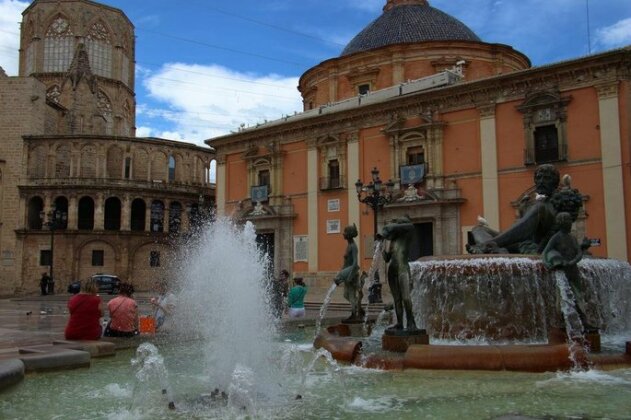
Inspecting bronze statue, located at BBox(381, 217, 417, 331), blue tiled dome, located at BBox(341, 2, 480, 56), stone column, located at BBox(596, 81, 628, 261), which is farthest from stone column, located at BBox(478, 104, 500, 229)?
bronze statue, located at BBox(381, 217, 417, 331)

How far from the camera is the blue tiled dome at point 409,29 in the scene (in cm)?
3094

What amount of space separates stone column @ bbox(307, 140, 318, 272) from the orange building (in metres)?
0.06

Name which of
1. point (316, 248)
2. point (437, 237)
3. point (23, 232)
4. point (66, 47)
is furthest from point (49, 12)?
point (437, 237)

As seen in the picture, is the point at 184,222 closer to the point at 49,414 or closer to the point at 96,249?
the point at 96,249

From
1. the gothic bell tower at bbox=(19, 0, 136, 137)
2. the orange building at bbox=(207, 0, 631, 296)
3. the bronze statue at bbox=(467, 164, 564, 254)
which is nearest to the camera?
the bronze statue at bbox=(467, 164, 564, 254)

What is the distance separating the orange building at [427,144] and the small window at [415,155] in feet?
0.19

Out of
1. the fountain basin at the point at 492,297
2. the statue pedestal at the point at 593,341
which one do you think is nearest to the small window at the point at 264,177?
the fountain basin at the point at 492,297

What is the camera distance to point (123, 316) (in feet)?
29.1

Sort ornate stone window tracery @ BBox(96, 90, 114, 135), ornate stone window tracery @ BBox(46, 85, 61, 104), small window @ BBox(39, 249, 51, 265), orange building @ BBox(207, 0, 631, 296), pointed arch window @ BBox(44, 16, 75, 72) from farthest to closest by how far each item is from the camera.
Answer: pointed arch window @ BBox(44, 16, 75, 72), ornate stone window tracery @ BBox(96, 90, 114, 135), ornate stone window tracery @ BBox(46, 85, 61, 104), small window @ BBox(39, 249, 51, 265), orange building @ BBox(207, 0, 631, 296)

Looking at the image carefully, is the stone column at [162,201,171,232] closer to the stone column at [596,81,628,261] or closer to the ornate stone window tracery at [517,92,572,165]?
the ornate stone window tracery at [517,92,572,165]

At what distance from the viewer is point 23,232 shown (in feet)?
124

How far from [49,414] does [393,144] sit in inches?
857

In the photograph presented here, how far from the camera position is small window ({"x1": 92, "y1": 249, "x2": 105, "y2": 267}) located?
126 ft

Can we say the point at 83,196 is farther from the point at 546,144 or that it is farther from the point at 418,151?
the point at 546,144
